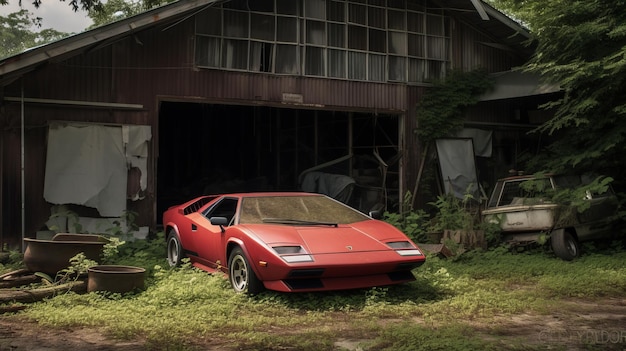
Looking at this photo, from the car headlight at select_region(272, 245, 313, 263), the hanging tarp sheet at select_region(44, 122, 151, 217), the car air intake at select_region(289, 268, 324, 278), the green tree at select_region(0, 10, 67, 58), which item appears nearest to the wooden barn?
the hanging tarp sheet at select_region(44, 122, 151, 217)

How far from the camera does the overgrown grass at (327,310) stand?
16.3 ft

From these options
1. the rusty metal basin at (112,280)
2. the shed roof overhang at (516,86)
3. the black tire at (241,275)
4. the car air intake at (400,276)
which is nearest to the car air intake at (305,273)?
the black tire at (241,275)

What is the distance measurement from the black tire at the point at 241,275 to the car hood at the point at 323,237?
0.37 metres

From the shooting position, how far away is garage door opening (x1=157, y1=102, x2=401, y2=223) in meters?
16.2

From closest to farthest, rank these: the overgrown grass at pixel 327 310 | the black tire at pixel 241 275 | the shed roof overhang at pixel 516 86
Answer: the overgrown grass at pixel 327 310 < the black tire at pixel 241 275 < the shed roof overhang at pixel 516 86

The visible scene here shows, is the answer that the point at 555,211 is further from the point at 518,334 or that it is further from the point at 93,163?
the point at 93,163

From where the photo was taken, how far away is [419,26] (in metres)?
15.0

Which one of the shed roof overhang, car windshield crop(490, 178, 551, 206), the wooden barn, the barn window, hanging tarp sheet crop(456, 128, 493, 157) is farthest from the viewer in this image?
hanging tarp sheet crop(456, 128, 493, 157)

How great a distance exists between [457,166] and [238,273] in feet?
31.0

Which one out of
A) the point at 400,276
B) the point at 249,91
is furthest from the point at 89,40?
the point at 400,276

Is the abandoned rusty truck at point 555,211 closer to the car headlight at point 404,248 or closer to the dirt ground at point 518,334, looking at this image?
the dirt ground at point 518,334

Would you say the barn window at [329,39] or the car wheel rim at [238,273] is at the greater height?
the barn window at [329,39]

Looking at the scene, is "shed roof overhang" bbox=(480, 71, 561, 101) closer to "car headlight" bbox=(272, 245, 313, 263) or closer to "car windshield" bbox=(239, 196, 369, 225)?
"car windshield" bbox=(239, 196, 369, 225)

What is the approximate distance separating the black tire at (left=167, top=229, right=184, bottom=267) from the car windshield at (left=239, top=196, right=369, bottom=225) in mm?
1858
